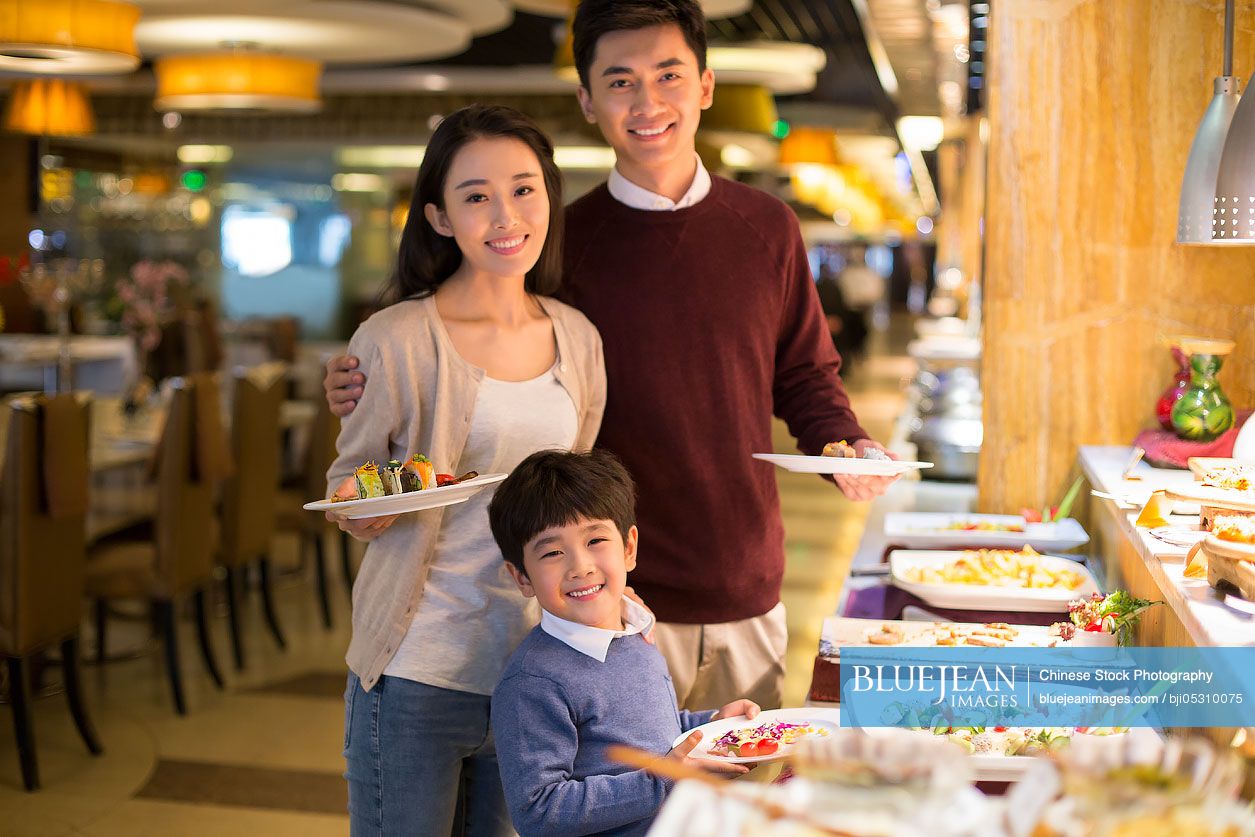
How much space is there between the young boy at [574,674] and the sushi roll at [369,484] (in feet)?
0.54

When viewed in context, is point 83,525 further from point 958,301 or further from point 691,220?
point 958,301

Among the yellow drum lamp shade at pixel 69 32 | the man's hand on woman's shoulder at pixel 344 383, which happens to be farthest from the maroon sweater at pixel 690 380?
the yellow drum lamp shade at pixel 69 32

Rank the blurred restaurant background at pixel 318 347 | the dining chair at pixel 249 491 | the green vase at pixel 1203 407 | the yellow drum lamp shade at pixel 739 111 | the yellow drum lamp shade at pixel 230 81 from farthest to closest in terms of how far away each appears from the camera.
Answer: the yellow drum lamp shade at pixel 739 111
the yellow drum lamp shade at pixel 230 81
the dining chair at pixel 249 491
the blurred restaurant background at pixel 318 347
the green vase at pixel 1203 407

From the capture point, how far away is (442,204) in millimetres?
2158

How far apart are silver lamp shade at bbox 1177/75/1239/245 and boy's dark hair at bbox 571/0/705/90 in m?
0.86

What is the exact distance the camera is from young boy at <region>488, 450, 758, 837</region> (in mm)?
1802

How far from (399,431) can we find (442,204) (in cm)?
Result: 37

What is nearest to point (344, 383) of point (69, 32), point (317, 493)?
point (317, 493)

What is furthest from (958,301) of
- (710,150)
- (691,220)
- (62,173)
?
(691,220)

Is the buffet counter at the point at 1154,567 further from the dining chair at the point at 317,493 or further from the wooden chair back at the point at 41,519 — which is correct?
the dining chair at the point at 317,493

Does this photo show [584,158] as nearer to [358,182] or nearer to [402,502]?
[358,182]

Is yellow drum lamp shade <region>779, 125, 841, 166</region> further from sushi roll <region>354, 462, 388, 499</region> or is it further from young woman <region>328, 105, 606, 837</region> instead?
sushi roll <region>354, 462, 388, 499</region>

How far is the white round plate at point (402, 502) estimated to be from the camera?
182cm

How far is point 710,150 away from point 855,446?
7.92 meters
